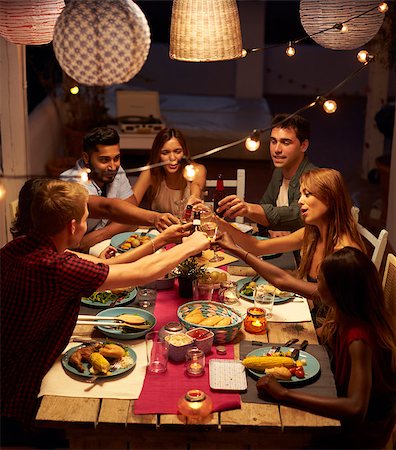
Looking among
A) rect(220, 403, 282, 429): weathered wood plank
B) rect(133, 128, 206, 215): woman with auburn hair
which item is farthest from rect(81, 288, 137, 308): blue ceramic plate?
rect(133, 128, 206, 215): woman with auburn hair

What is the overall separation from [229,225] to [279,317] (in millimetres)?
807

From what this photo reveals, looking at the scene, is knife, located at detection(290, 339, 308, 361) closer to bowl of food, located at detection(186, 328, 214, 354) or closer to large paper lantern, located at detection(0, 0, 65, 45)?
bowl of food, located at detection(186, 328, 214, 354)

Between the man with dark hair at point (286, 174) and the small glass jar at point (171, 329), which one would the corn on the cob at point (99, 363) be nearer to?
the small glass jar at point (171, 329)

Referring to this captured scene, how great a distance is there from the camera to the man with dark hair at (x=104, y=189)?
377cm

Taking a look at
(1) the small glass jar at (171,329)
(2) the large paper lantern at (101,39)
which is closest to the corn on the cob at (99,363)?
(1) the small glass jar at (171,329)

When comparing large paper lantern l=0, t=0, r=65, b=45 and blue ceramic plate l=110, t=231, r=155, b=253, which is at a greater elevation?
large paper lantern l=0, t=0, r=65, b=45

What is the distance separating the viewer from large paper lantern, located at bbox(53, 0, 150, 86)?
102 inches

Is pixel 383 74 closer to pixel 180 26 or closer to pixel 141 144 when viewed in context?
pixel 141 144

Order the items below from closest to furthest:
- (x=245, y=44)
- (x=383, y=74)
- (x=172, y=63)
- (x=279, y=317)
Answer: (x=279, y=317)
(x=383, y=74)
(x=245, y=44)
(x=172, y=63)

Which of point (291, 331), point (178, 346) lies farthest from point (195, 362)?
point (291, 331)

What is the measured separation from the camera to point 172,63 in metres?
11.3

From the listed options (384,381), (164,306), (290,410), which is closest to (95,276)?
(164,306)

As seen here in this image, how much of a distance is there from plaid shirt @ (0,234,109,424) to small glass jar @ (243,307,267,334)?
644 mm

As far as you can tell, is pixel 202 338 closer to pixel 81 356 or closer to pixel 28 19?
pixel 81 356
